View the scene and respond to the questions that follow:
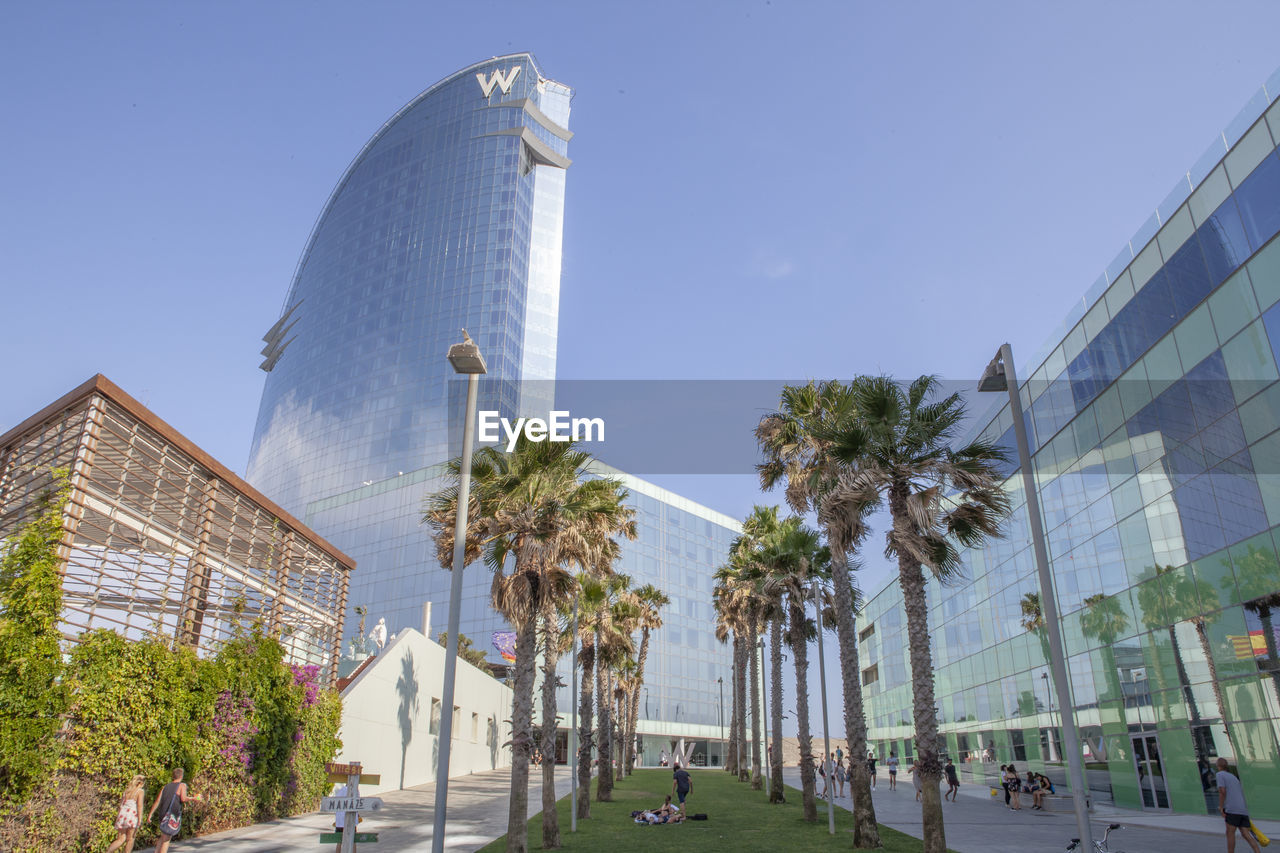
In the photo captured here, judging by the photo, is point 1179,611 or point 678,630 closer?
point 1179,611

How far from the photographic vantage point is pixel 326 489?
351 feet

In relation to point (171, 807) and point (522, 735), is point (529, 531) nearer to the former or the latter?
point (522, 735)

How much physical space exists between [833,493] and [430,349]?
9964 centimetres

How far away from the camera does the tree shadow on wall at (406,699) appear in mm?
31547

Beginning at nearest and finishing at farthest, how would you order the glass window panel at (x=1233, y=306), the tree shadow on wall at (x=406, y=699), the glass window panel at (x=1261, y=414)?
the glass window panel at (x=1261, y=414) < the glass window panel at (x=1233, y=306) < the tree shadow on wall at (x=406, y=699)

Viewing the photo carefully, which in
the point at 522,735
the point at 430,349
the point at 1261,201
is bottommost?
the point at 522,735

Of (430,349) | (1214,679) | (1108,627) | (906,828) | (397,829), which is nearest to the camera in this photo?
(397,829)

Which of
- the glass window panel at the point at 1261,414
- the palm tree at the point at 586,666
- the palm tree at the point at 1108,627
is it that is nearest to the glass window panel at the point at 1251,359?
the glass window panel at the point at 1261,414

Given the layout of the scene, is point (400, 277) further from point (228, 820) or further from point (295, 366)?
point (228, 820)

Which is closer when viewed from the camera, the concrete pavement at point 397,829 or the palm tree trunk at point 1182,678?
the concrete pavement at point 397,829

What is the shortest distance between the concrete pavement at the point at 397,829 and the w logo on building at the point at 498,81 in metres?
129

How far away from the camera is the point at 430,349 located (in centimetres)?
10981

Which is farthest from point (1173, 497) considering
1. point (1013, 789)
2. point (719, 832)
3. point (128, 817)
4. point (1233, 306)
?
point (128, 817)

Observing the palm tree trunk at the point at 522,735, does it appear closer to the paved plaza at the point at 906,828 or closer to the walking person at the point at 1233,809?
the paved plaza at the point at 906,828
